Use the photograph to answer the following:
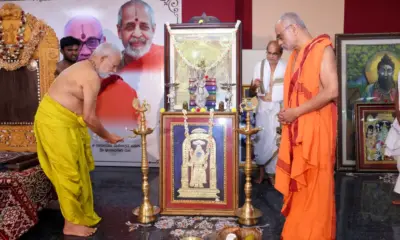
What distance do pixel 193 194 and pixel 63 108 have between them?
150cm

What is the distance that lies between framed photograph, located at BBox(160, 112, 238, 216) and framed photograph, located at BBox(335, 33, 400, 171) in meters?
2.69

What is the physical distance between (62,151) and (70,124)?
0.25 m

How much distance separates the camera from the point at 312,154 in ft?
9.60

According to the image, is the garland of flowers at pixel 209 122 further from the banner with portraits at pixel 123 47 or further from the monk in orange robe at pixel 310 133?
the banner with portraits at pixel 123 47

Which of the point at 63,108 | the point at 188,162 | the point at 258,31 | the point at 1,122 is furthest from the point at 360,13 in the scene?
the point at 1,122

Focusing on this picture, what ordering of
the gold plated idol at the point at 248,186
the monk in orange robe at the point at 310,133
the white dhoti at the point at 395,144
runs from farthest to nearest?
1. the white dhoti at the point at 395,144
2. the gold plated idol at the point at 248,186
3. the monk in orange robe at the point at 310,133

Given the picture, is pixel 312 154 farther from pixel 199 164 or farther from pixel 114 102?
pixel 114 102

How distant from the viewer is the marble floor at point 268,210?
11.7 ft

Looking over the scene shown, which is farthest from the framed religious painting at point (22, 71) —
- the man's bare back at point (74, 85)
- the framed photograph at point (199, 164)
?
the framed photograph at point (199, 164)

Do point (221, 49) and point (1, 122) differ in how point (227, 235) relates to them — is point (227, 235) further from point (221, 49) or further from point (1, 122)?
point (1, 122)

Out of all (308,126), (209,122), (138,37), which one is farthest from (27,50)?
(308,126)

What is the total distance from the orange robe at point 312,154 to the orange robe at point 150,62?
3434mm

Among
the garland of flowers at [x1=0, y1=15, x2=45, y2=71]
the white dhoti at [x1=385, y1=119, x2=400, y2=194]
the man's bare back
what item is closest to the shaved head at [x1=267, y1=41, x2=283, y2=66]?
the white dhoti at [x1=385, y1=119, x2=400, y2=194]

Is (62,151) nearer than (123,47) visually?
Yes
